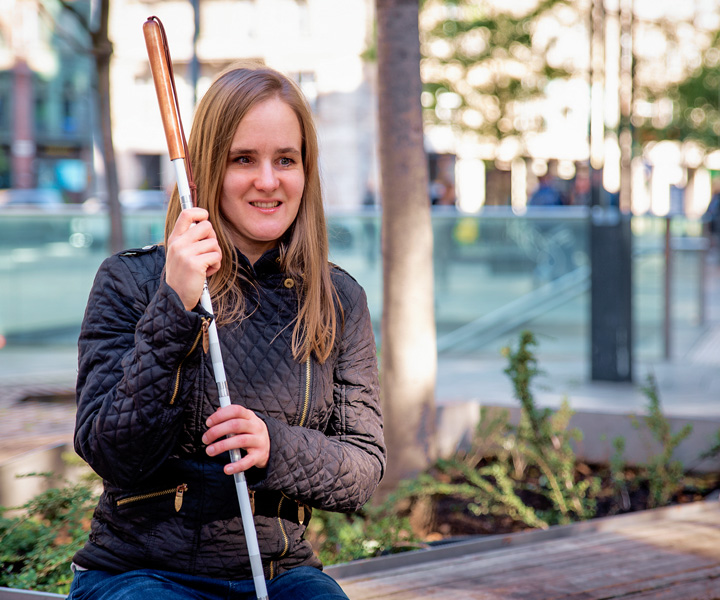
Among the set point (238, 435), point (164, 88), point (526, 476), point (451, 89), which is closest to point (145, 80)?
point (451, 89)

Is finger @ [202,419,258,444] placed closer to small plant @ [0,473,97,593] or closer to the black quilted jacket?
the black quilted jacket

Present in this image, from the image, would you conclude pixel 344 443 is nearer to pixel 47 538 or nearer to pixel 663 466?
pixel 47 538

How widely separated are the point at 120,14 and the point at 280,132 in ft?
150

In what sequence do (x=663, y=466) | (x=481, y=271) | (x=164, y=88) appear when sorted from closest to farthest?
(x=164, y=88) < (x=663, y=466) < (x=481, y=271)

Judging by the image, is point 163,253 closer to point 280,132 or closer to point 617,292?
point 280,132

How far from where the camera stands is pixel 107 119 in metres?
6.76

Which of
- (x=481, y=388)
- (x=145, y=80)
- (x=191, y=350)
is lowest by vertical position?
(x=481, y=388)

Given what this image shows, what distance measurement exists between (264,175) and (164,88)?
31 centimetres

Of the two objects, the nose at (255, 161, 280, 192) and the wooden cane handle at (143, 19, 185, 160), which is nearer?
the wooden cane handle at (143, 19, 185, 160)

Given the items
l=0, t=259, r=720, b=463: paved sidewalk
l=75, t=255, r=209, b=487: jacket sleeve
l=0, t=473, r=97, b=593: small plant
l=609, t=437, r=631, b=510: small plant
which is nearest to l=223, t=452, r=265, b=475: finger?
l=75, t=255, r=209, b=487: jacket sleeve

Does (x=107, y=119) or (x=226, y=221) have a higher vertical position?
(x=107, y=119)

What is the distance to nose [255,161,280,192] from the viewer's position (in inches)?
81.6

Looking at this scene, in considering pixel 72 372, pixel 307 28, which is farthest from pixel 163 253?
pixel 307 28

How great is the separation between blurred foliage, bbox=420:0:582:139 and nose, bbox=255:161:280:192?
1895 centimetres
